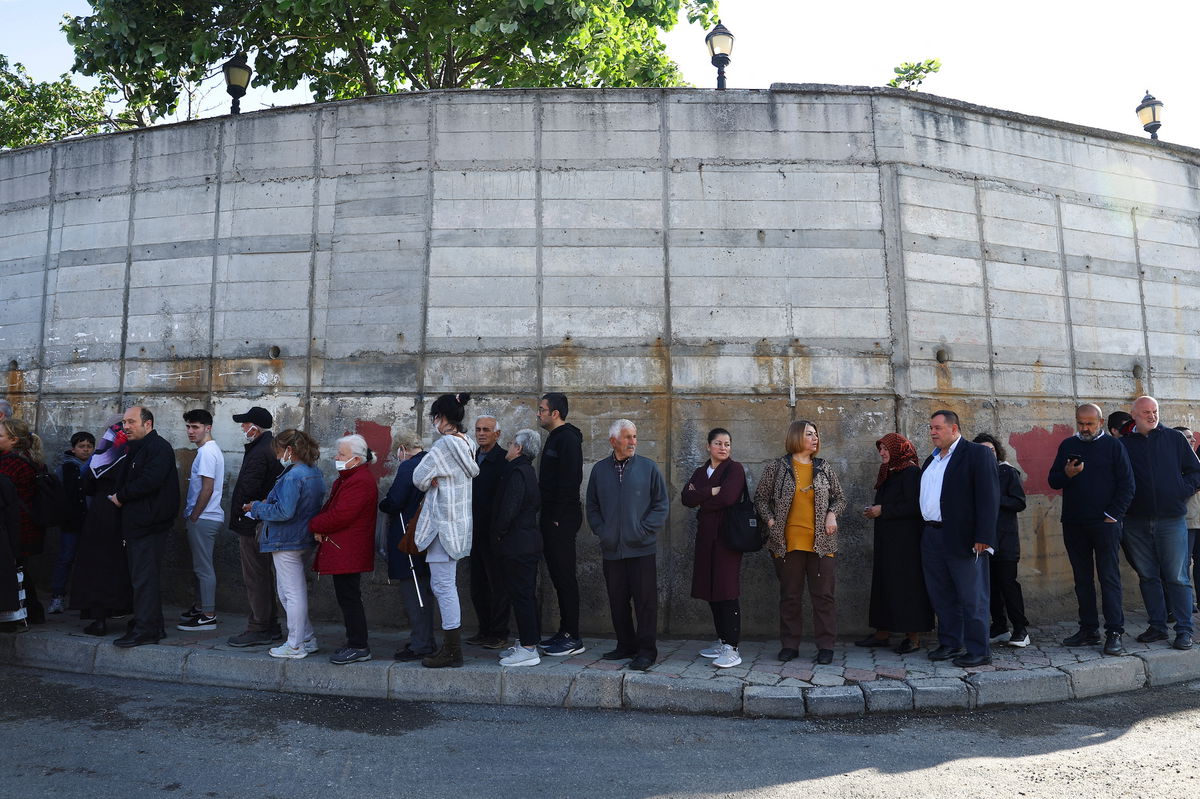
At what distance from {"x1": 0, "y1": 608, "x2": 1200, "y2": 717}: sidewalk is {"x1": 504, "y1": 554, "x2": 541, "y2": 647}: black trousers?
249mm

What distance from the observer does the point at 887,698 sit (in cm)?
521

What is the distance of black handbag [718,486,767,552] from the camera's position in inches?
234

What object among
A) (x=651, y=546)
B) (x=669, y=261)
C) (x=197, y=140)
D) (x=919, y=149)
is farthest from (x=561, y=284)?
(x=197, y=140)

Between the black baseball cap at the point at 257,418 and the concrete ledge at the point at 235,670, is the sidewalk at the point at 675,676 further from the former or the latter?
the black baseball cap at the point at 257,418

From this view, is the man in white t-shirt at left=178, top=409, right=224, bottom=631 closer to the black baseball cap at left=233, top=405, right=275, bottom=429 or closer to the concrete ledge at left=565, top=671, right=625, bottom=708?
the black baseball cap at left=233, top=405, right=275, bottom=429

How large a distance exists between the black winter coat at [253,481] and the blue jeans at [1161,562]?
6.97 meters

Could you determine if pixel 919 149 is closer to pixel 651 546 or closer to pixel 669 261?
pixel 669 261

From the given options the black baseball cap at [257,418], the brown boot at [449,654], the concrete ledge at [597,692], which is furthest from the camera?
the black baseball cap at [257,418]

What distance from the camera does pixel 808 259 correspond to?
7.59 m

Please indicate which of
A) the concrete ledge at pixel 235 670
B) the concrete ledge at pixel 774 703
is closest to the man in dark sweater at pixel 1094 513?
the concrete ledge at pixel 774 703

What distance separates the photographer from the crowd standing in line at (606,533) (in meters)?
5.86

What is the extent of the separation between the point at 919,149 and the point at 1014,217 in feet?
4.19

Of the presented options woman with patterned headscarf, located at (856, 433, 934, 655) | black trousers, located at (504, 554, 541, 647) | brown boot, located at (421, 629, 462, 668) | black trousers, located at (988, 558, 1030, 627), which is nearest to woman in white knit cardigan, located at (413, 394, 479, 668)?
brown boot, located at (421, 629, 462, 668)

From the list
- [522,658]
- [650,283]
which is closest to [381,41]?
[650,283]
